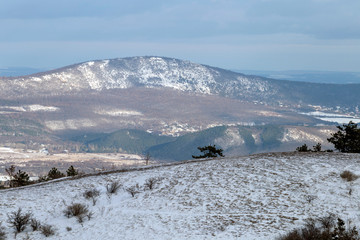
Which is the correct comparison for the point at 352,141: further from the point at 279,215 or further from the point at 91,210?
the point at 91,210

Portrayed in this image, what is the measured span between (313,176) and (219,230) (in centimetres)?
1237

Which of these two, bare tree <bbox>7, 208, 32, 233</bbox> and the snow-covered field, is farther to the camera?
bare tree <bbox>7, 208, 32, 233</bbox>

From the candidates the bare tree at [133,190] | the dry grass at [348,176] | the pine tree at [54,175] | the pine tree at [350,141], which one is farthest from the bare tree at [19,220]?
the pine tree at [350,141]

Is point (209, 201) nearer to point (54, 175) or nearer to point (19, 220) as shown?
point (19, 220)

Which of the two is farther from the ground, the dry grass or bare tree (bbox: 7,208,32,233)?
the dry grass

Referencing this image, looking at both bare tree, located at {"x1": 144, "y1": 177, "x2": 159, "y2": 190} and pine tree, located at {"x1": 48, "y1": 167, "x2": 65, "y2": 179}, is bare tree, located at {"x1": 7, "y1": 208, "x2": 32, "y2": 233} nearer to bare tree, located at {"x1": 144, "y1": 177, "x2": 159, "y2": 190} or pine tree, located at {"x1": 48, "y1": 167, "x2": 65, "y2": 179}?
bare tree, located at {"x1": 144, "y1": 177, "x2": 159, "y2": 190}

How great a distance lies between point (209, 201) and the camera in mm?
27891

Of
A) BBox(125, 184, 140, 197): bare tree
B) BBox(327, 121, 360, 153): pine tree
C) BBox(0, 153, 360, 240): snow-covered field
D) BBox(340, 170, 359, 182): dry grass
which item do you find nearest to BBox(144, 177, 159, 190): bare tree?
BBox(0, 153, 360, 240): snow-covered field

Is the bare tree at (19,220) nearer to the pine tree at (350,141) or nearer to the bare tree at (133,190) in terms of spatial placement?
the bare tree at (133,190)

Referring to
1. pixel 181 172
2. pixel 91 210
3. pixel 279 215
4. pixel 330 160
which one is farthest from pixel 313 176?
pixel 91 210

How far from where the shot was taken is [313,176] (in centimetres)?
3147

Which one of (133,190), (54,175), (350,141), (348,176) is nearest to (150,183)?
(133,190)

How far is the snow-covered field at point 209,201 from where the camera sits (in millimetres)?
23922

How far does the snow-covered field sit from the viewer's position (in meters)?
23.9
